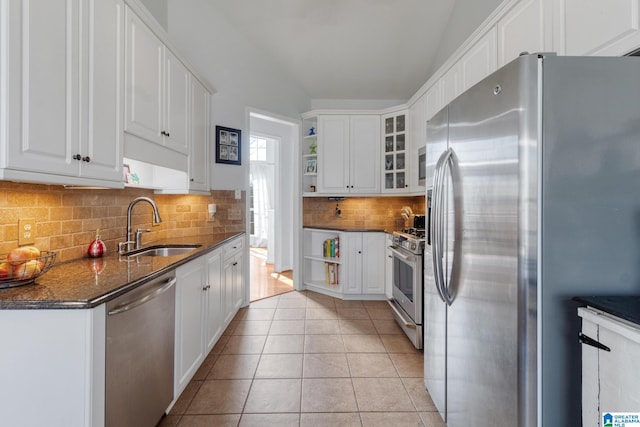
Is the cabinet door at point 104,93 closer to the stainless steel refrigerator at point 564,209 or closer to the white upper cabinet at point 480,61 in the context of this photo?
the stainless steel refrigerator at point 564,209

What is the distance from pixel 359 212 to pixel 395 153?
0.99m

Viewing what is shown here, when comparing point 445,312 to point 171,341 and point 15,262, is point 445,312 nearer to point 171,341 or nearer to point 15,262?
point 171,341

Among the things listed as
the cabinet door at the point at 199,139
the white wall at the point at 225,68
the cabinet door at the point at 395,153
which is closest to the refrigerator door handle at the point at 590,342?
the cabinet door at the point at 199,139

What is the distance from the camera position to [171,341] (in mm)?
1658

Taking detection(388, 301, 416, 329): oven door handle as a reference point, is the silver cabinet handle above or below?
above

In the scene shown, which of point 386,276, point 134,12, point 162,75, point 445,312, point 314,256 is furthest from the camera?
point 314,256

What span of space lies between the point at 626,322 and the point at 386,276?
2954 millimetres

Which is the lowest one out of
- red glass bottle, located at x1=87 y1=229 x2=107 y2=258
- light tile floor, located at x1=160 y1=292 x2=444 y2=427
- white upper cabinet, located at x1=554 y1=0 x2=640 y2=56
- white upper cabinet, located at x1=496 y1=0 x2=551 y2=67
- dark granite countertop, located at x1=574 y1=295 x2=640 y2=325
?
light tile floor, located at x1=160 y1=292 x2=444 y2=427

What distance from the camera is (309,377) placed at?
6.91 feet

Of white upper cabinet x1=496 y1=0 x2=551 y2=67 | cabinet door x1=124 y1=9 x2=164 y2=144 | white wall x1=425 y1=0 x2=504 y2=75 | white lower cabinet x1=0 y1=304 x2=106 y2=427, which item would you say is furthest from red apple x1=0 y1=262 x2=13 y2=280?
white wall x1=425 y1=0 x2=504 y2=75

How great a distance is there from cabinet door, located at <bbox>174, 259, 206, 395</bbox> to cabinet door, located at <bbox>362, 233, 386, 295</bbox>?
2174 millimetres

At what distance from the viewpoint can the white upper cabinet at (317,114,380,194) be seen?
396cm

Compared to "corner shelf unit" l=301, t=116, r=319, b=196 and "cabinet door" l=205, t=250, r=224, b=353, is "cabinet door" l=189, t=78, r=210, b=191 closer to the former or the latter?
"cabinet door" l=205, t=250, r=224, b=353

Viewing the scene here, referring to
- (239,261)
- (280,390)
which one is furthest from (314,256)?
(280,390)
